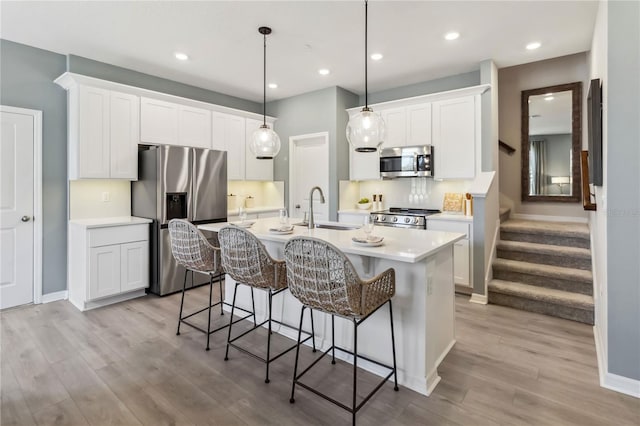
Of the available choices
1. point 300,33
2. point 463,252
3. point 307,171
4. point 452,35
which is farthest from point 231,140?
point 463,252

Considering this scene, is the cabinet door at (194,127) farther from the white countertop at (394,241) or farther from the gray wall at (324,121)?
the white countertop at (394,241)

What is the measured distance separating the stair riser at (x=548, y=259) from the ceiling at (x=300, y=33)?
2366 mm

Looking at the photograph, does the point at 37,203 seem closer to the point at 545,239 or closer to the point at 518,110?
the point at 545,239

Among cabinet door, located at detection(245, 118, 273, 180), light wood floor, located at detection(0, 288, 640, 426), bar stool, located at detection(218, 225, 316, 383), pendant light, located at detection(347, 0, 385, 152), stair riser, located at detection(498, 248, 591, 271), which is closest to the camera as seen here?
light wood floor, located at detection(0, 288, 640, 426)

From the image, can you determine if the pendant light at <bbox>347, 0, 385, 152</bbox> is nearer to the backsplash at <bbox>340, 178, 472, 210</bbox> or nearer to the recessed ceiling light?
the recessed ceiling light

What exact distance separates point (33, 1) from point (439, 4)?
3470 mm

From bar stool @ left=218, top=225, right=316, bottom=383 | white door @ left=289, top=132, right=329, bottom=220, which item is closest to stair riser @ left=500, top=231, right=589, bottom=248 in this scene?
white door @ left=289, top=132, right=329, bottom=220

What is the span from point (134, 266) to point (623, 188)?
15.1 ft

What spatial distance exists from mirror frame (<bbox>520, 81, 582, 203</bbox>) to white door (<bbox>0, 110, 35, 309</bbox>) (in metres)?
6.23

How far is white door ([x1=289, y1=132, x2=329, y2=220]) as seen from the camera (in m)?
5.37

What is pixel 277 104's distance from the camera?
599 cm

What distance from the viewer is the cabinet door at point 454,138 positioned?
4.30 metres

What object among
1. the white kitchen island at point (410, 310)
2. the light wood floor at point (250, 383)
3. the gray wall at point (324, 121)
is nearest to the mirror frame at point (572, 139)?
the light wood floor at point (250, 383)

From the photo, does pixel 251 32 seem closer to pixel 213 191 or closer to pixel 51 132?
pixel 213 191
